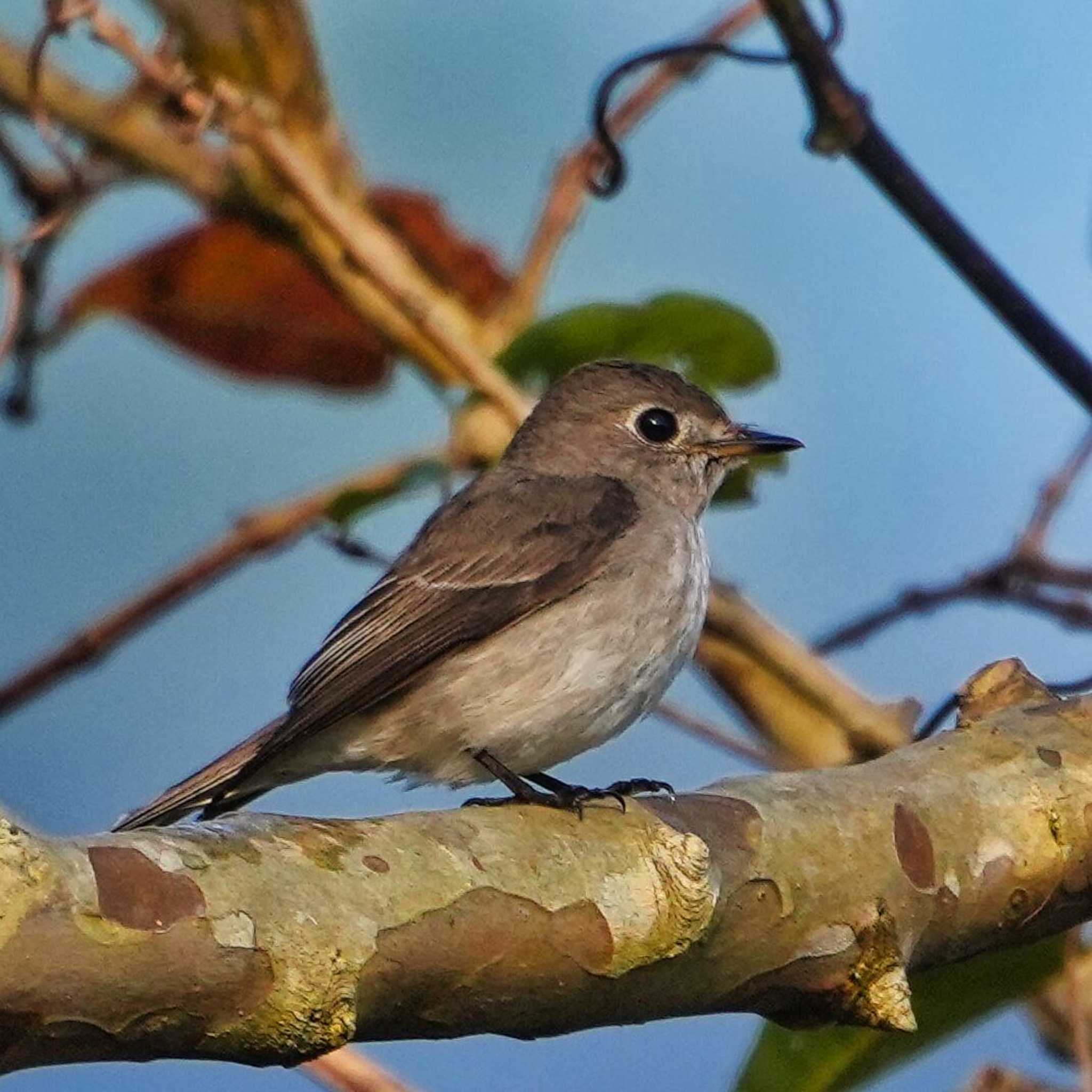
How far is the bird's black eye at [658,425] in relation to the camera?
4.11 meters

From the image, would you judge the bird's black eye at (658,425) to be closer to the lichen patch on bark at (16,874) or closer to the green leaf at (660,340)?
the green leaf at (660,340)

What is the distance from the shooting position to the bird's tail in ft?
10.8

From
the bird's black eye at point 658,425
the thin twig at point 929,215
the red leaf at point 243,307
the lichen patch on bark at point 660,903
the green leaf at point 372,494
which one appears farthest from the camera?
the red leaf at point 243,307

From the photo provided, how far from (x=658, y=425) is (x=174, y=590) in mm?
1086

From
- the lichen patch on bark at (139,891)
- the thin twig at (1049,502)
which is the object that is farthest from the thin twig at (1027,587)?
the lichen patch on bark at (139,891)

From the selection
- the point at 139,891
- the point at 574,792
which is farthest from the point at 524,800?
the point at 139,891

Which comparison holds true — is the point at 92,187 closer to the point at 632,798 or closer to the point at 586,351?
the point at 586,351

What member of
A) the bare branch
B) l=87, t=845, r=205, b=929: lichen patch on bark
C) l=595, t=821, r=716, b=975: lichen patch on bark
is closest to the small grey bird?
l=595, t=821, r=716, b=975: lichen patch on bark

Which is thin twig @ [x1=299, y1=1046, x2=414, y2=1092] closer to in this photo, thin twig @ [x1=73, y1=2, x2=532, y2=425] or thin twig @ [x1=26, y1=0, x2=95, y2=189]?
thin twig @ [x1=73, y1=2, x2=532, y2=425]

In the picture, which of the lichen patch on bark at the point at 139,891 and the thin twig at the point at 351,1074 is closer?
the lichen patch on bark at the point at 139,891

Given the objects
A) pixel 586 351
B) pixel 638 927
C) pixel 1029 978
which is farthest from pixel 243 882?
pixel 586 351

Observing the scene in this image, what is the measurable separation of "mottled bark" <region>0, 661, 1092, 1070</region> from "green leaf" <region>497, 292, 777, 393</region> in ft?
3.16

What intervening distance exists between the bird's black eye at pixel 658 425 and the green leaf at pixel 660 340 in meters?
0.30

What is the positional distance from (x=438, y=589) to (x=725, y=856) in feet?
4.43
